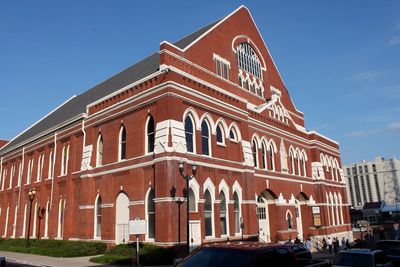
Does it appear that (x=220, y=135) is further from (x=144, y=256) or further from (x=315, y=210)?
(x=315, y=210)

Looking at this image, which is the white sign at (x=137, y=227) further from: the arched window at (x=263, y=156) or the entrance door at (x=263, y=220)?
the arched window at (x=263, y=156)

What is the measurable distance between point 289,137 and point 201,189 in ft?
60.8

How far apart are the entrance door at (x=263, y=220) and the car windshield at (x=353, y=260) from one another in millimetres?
18666

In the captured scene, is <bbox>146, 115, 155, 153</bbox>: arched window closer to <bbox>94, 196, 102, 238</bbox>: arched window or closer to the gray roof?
the gray roof

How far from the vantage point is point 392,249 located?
1750 centimetres

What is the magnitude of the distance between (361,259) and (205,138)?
14.3 metres

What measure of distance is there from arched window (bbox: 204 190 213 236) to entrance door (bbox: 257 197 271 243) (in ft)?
30.8

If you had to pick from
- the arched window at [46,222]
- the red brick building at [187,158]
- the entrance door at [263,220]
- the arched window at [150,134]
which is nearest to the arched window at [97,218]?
the red brick building at [187,158]

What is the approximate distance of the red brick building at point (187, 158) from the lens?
22.8 metres

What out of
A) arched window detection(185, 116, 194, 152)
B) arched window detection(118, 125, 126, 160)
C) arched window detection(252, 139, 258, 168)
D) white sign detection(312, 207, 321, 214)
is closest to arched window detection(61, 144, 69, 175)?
arched window detection(118, 125, 126, 160)

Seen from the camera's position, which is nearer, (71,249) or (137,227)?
(137,227)

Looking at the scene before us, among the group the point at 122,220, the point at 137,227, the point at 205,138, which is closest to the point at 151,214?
the point at 122,220

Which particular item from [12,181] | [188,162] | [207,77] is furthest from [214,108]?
[12,181]

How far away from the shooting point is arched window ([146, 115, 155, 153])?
23.9 m
